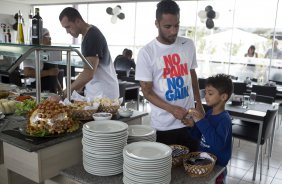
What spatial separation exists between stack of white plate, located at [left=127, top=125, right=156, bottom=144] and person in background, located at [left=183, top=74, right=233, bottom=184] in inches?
10.0

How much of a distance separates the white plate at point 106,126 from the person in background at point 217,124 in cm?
44

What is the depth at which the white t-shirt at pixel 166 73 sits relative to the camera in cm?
173

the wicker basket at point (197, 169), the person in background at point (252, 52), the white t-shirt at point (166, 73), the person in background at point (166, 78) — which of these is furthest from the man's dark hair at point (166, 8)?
the person in background at point (252, 52)

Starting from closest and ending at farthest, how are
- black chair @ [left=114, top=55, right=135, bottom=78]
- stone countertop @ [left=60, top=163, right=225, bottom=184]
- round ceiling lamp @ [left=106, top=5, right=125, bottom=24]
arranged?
stone countertop @ [left=60, top=163, right=225, bottom=184] → black chair @ [left=114, top=55, right=135, bottom=78] → round ceiling lamp @ [left=106, top=5, right=125, bottom=24]

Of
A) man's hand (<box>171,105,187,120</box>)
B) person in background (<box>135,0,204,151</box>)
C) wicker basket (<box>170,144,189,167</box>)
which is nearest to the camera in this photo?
wicker basket (<box>170,144,189,167</box>)

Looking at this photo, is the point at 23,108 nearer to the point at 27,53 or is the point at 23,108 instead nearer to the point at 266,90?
the point at 27,53

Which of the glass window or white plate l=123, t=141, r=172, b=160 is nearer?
white plate l=123, t=141, r=172, b=160

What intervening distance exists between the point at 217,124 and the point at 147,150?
0.55 m

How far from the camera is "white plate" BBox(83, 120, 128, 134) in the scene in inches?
49.1

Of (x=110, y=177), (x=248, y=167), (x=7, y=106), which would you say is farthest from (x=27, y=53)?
(x=248, y=167)

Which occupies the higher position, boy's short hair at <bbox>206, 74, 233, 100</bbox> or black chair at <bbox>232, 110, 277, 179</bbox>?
boy's short hair at <bbox>206, 74, 233, 100</bbox>

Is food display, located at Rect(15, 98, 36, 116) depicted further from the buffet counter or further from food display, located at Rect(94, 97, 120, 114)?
food display, located at Rect(94, 97, 120, 114)

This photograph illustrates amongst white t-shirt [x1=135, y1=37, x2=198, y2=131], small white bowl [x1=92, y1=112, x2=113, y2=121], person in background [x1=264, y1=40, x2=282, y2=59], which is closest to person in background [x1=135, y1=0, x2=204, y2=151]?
white t-shirt [x1=135, y1=37, x2=198, y2=131]

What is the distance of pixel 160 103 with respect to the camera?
1669 millimetres
